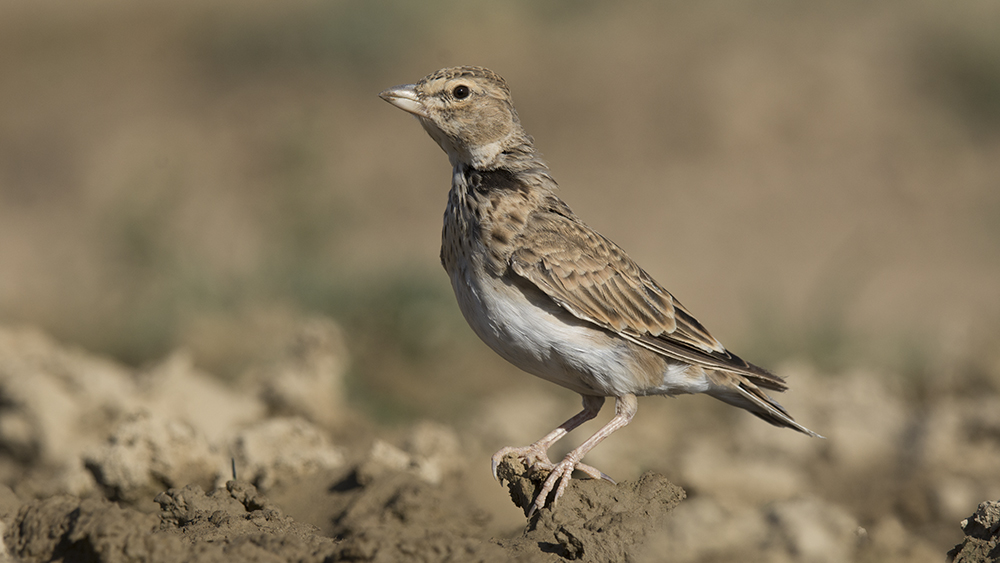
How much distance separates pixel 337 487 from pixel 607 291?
1.84m

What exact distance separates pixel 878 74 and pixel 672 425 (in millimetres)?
9589

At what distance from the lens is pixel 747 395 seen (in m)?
4.63

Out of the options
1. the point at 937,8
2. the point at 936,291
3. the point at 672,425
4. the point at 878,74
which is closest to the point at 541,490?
the point at 672,425

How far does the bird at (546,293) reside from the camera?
13.7 feet

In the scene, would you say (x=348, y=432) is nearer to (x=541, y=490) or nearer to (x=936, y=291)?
(x=541, y=490)

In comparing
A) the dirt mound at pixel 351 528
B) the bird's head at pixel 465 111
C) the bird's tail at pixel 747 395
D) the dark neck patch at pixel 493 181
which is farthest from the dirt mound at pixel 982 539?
the bird's head at pixel 465 111

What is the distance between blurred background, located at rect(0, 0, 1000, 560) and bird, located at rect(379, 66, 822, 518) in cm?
203

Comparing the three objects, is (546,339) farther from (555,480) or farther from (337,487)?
(337,487)

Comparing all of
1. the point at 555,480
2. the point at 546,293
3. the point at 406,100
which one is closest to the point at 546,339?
the point at 546,293

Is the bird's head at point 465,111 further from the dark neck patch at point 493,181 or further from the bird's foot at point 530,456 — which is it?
the bird's foot at point 530,456

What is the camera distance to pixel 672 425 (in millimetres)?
7570

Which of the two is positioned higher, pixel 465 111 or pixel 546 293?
pixel 465 111

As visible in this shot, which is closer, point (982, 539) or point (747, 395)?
point (982, 539)

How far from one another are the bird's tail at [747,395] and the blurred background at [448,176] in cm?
A: 128
